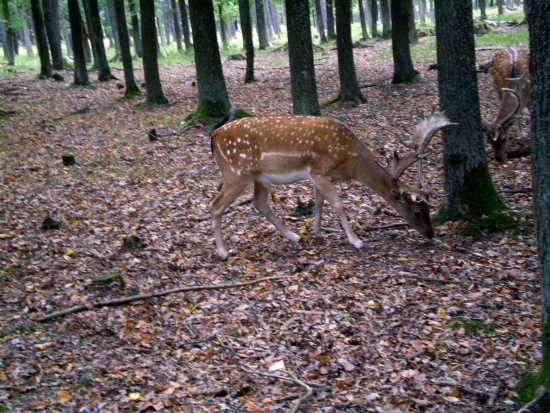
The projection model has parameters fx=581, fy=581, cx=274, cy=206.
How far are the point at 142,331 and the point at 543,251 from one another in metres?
3.68

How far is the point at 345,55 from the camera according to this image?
46.7 ft

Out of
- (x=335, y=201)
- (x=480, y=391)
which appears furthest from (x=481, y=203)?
(x=480, y=391)

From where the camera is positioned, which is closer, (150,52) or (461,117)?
(461,117)

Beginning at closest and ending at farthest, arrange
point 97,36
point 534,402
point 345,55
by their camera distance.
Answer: point 534,402 → point 345,55 → point 97,36

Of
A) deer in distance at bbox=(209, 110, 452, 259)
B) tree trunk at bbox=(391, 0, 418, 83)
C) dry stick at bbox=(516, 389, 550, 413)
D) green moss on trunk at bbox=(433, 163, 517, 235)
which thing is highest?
tree trunk at bbox=(391, 0, 418, 83)

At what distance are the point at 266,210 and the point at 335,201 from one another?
1067mm

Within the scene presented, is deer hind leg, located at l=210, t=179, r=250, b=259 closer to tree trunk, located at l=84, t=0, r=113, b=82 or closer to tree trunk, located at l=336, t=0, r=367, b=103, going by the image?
tree trunk, located at l=336, t=0, r=367, b=103

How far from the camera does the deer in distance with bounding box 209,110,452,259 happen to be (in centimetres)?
753

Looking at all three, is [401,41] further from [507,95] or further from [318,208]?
[318,208]

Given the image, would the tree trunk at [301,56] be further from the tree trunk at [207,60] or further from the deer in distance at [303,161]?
the deer in distance at [303,161]

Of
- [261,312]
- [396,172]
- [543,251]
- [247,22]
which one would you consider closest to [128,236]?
[261,312]

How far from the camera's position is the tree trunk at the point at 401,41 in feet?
50.0

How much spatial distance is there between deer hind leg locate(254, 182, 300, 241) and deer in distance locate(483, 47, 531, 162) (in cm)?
417

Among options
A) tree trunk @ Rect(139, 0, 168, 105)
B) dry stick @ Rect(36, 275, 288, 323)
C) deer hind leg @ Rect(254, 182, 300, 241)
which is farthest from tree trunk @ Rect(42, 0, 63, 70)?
dry stick @ Rect(36, 275, 288, 323)
